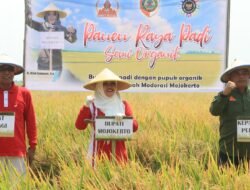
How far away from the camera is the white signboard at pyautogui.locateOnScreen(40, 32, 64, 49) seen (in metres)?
5.73

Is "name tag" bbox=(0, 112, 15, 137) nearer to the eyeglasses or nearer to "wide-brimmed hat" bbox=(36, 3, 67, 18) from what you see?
the eyeglasses

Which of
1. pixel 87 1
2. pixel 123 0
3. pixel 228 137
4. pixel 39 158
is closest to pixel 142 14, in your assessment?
pixel 123 0

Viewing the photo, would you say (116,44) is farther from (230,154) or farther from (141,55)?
(230,154)

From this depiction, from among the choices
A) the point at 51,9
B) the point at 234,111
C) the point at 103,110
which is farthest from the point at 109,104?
the point at 51,9

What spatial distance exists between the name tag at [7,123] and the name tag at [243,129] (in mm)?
1512

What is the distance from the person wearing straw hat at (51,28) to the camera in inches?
225

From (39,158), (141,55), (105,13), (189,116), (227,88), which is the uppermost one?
(105,13)

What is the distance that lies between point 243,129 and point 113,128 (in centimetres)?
86

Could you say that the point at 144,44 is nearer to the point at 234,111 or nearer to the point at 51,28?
the point at 51,28

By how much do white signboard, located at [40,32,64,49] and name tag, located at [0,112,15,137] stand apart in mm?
2658

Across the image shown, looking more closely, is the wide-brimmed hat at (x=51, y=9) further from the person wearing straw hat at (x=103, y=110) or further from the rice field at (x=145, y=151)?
the person wearing straw hat at (x=103, y=110)

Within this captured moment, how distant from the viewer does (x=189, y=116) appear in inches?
206

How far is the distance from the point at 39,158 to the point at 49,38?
1.93 meters

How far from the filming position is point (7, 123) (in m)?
3.16
